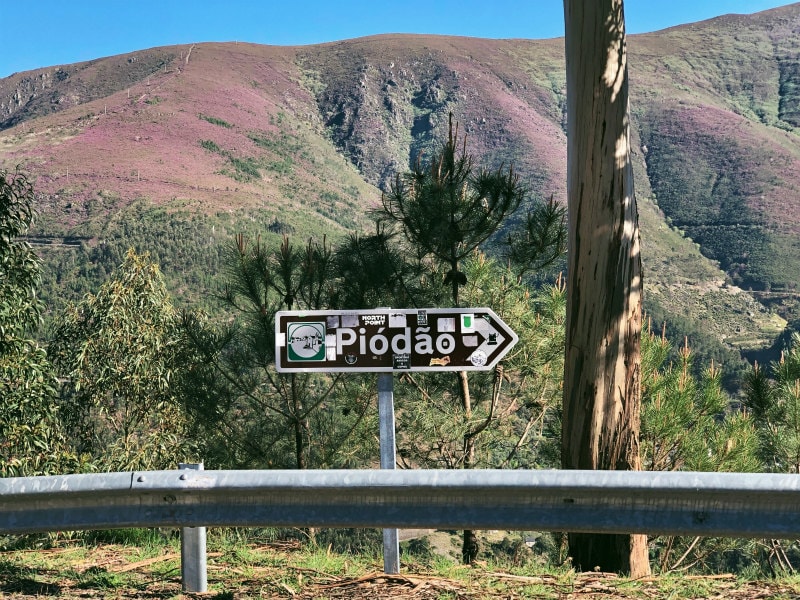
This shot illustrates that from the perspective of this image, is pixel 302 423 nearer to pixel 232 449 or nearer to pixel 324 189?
pixel 232 449

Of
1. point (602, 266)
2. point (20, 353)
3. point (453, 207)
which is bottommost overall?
point (20, 353)

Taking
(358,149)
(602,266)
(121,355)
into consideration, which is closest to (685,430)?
(602,266)

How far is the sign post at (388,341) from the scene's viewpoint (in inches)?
120

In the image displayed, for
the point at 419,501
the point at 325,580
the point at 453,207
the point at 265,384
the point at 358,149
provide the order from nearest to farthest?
the point at 419,501, the point at 325,580, the point at 453,207, the point at 265,384, the point at 358,149

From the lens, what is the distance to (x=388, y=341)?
3.05 m

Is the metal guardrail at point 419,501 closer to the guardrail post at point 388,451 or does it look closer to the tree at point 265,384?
the guardrail post at point 388,451

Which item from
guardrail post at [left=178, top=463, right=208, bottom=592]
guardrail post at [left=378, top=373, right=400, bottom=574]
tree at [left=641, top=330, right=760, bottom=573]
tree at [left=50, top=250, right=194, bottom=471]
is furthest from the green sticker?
tree at [left=50, top=250, right=194, bottom=471]

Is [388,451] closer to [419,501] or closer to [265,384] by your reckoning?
[419,501]

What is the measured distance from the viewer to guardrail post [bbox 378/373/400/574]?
9.34 ft

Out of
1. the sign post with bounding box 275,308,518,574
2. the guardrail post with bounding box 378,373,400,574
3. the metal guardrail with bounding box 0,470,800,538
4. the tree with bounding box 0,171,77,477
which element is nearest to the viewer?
the metal guardrail with bounding box 0,470,800,538

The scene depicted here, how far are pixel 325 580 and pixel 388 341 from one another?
82cm

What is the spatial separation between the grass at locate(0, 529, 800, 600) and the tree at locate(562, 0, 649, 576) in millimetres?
552

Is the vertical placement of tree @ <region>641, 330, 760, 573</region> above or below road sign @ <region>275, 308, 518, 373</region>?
below

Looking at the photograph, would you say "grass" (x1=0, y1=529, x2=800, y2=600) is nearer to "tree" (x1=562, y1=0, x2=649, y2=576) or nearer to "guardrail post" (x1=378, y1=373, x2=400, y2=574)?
"guardrail post" (x1=378, y1=373, x2=400, y2=574)
